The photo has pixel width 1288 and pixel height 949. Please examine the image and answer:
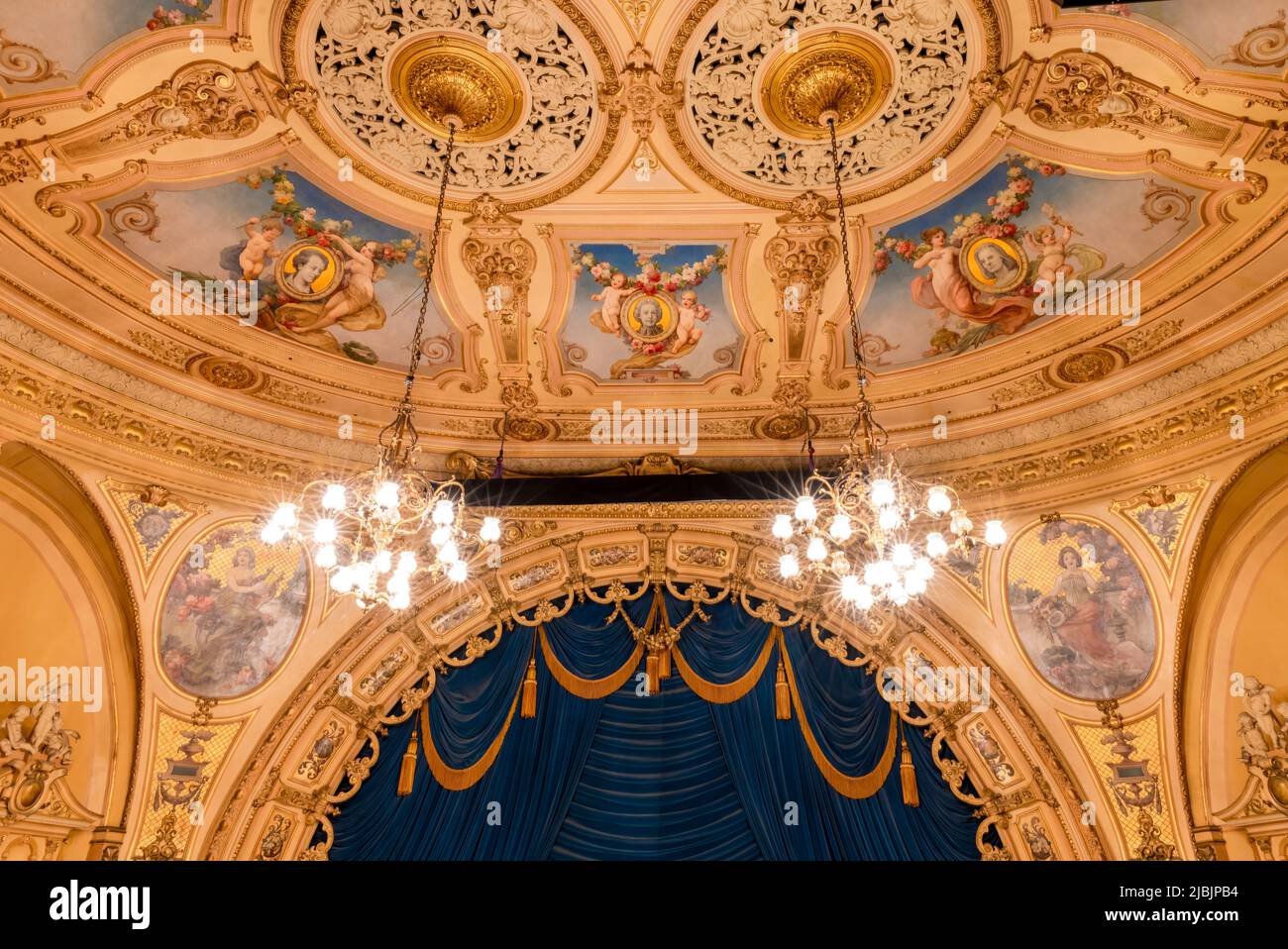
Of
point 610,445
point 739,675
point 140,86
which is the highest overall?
point 140,86

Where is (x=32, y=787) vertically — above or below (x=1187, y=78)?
below

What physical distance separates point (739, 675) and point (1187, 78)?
6.97m

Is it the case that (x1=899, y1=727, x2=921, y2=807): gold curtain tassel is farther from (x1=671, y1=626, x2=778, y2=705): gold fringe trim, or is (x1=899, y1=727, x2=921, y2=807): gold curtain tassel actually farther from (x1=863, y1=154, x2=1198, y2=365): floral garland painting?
(x1=863, y1=154, x2=1198, y2=365): floral garland painting

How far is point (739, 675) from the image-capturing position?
8906mm

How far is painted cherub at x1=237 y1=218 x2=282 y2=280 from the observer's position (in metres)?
7.10

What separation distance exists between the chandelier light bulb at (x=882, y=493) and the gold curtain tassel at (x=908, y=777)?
4.70 metres

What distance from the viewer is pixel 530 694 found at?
8836 mm

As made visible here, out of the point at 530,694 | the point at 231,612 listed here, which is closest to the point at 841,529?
the point at 530,694

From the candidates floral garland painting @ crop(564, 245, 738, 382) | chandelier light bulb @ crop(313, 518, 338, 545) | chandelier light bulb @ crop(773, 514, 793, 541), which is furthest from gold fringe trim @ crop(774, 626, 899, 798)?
chandelier light bulb @ crop(313, 518, 338, 545)

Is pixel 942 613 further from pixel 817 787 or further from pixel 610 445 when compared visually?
pixel 610 445

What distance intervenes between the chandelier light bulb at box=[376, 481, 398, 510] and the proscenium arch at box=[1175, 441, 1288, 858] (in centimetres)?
735

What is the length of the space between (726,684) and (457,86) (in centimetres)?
682

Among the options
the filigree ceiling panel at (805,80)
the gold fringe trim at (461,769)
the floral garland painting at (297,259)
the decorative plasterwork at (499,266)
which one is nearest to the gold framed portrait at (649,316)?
the decorative plasterwork at (499,266)

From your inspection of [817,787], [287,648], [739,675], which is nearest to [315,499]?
[287,648]
